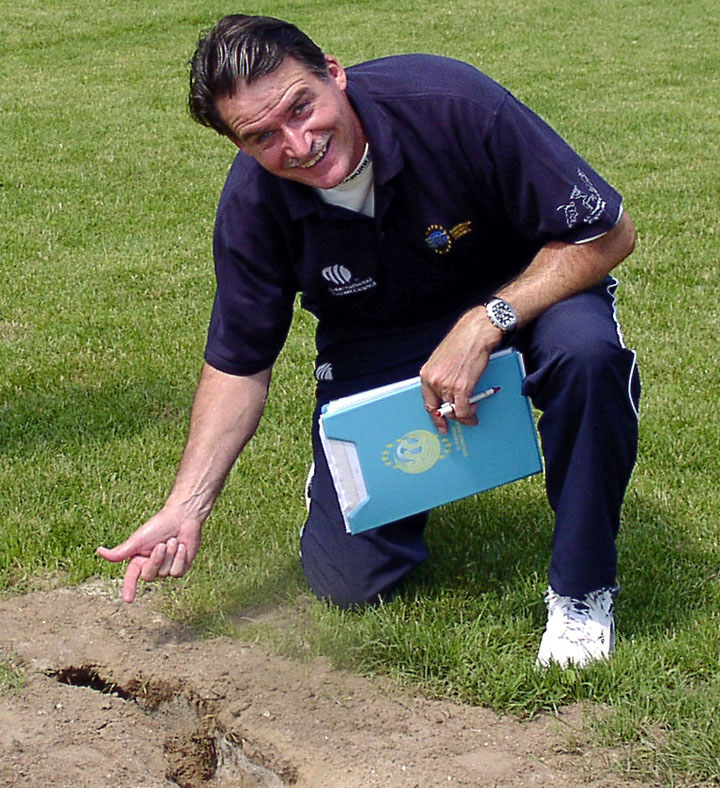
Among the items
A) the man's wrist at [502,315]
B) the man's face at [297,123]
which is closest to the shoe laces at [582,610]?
the man's wrist at [502,315]

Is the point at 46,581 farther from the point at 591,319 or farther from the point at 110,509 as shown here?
the point at 591,319

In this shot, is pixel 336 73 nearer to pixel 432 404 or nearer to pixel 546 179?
pixel 546 179

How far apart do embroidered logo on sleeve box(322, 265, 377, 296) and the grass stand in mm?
945

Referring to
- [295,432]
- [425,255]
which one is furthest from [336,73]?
[295,432]

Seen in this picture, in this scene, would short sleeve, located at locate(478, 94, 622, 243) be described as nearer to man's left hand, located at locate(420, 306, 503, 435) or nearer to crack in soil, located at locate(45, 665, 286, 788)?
man's left hand, located at locate(420, 306, 503, 435)

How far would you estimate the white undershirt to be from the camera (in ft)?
10.8

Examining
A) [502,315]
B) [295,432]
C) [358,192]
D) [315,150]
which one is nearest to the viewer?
[315,150]

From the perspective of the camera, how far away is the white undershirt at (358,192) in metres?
3.29

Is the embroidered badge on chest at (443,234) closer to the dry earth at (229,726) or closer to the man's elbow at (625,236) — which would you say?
the man's elbow at (625,236)

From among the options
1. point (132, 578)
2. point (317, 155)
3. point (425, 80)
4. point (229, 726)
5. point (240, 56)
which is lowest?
point (229, 726)

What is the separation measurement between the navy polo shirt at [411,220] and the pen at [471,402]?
408 mm

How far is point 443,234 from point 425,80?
16.3 inches

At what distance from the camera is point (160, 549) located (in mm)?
3262

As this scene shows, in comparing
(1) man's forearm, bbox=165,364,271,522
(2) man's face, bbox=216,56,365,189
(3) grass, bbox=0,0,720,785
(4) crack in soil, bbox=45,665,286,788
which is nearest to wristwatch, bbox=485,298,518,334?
Result: (2) man's face, bbox=216,56,365,189
